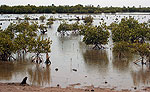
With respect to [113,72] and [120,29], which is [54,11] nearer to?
[120,29]

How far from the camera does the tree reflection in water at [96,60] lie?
97.4ft

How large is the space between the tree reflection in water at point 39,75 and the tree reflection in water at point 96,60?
15.5 ft

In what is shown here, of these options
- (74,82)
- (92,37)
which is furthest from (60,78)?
(92,37)

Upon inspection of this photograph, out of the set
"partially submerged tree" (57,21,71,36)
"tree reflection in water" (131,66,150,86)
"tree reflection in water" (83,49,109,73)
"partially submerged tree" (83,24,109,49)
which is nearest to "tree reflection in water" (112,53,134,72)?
"tree reflection in water" (83,49,109,73)

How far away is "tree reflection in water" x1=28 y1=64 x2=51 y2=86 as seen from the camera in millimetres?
24406

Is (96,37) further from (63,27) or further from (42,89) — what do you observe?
(63,27)

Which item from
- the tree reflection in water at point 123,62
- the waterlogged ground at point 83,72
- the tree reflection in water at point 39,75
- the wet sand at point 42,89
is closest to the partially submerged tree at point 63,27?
the waterlogged ground at point 83,72

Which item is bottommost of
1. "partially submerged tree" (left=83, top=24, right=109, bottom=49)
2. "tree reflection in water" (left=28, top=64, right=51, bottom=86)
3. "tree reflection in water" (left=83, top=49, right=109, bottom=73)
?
"tree reflection in water" (left=28, top=64, right=51, bottom=86)

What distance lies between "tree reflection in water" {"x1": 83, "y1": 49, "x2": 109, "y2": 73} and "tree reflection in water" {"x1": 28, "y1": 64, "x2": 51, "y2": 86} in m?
4.74

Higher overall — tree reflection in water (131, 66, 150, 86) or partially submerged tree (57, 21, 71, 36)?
partially submerged tree (57, 21, 71, 36)

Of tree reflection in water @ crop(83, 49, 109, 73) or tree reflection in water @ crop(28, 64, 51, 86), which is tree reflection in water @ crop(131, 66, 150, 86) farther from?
tree reflection in water @ crop(28, 64, 51, 86)

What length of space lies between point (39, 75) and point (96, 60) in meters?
9.41

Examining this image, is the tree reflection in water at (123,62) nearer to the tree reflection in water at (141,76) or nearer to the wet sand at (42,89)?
the tree reflection in water at (141,76)

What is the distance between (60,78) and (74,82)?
6.35ft
